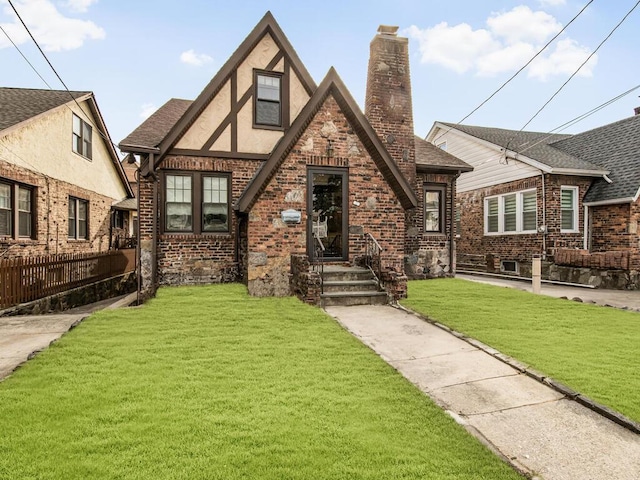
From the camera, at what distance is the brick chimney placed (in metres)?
13.1

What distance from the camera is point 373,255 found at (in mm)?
10281

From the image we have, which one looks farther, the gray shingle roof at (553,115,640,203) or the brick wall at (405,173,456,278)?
the gray shingle roof at (553,115,640,203)

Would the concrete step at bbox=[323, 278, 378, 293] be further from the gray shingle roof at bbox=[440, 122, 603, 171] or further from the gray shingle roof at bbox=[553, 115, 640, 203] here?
the gray shingle roof at bbox=[553, 115, 640, 203]

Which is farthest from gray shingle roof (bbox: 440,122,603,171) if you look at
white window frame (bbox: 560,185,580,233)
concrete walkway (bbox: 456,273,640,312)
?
concrete walkway (bbox: 456,273,640,312)

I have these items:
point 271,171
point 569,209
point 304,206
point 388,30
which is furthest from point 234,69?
point 569,209

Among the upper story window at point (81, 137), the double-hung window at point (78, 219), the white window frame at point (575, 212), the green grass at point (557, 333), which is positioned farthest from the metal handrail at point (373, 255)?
the upper story window at point (81, 137)

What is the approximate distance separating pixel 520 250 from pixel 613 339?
1150 cm

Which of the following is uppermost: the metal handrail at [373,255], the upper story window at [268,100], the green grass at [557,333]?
the upper story window at [268,100]

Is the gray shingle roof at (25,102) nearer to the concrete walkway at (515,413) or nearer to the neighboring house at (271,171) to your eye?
the neighboring house at (271,171)

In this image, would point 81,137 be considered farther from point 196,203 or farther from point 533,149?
point 533,149

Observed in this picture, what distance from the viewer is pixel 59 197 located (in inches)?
591

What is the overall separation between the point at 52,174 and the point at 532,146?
1882cm

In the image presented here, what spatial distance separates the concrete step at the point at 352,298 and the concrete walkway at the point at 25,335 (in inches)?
192

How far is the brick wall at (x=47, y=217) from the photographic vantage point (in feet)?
40.3
